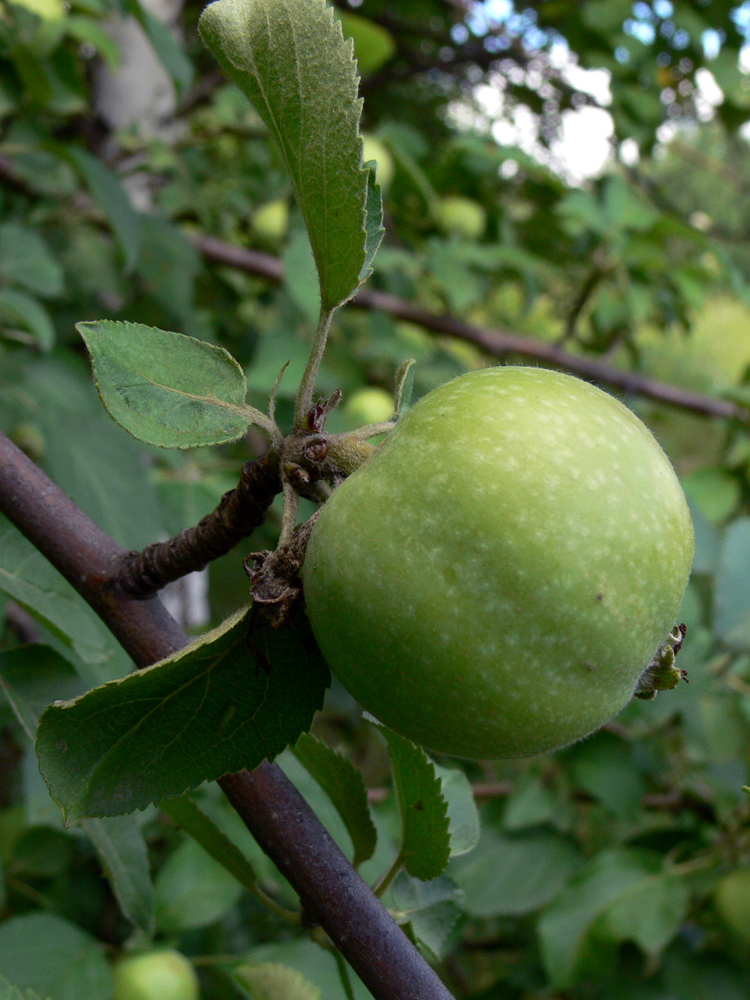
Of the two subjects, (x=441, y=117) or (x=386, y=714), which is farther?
(x=441, y=117)

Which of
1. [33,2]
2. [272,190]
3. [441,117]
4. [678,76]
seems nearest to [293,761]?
[33,2]

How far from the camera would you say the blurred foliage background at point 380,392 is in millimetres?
1044

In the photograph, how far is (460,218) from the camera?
1970 mm

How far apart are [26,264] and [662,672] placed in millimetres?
1074

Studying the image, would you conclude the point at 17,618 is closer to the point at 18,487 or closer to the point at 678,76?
the point at 18,487

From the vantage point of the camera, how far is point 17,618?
1.25 m

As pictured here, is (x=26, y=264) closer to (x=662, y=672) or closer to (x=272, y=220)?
(x=272, y=220)

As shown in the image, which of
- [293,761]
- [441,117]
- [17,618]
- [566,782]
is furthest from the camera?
[441,117]

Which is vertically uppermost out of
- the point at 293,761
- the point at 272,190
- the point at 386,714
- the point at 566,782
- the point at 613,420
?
the point at 613,420

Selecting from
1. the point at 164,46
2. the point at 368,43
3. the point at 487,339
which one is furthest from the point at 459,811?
the point at 368,43

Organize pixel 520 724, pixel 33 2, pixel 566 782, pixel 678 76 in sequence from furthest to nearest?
1. pixel 678 76
2. pixel 566 782
3. pixel 33 2
4. pixel 520 724

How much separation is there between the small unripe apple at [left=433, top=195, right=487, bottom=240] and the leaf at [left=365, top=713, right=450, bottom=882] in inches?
65.2

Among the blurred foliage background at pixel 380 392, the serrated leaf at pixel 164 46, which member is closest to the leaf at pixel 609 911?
the blurred foliage background at pixel 380 392

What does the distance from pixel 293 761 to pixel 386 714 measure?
48 centimetres
